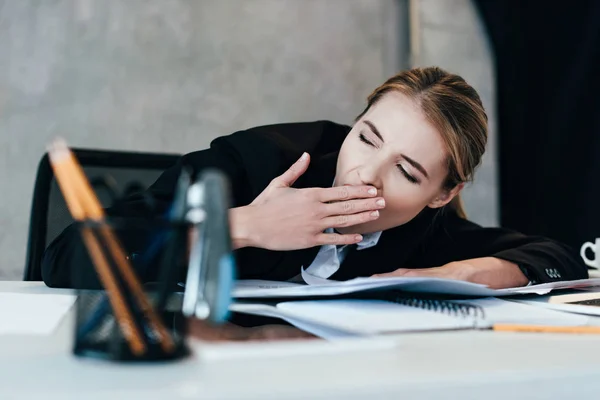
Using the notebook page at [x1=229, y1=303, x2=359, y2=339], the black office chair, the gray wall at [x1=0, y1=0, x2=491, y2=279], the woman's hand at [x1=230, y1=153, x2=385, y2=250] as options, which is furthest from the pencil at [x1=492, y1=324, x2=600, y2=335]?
the gray wall at [x1=0, y1=0, x2=491, y2=279]

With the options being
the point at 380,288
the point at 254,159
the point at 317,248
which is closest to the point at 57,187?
the point at 254,159

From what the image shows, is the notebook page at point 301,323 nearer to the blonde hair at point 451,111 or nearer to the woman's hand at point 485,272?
the woman's hand at point 485,272

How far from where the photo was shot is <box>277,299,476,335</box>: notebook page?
0.53m

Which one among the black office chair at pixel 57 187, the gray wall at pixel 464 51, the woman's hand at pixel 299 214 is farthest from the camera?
the gray wall at pixel 464 51

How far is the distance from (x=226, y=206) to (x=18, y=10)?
81.7 inches

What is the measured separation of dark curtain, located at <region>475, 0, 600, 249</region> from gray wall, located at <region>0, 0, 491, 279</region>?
7.3 inches

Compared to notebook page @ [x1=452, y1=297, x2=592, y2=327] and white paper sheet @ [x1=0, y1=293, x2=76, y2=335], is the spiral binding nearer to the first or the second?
notebook page @ [x1=452, y1=297, x2=592, y2=327]

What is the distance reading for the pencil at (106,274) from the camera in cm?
36

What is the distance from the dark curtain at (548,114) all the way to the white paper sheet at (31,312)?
1.85 metres

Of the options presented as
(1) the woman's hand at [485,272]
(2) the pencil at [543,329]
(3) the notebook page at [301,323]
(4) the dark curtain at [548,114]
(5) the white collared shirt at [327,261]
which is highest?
(4) the dark curtain at [548,114]

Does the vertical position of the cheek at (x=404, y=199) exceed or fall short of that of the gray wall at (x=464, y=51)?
it falls short

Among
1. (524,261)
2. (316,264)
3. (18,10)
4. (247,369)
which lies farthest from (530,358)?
(18,10)

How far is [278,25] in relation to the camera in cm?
247

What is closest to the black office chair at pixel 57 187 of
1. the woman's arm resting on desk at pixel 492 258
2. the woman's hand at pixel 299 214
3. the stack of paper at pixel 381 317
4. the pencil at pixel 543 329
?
the woman's hand at pixel 299 214
